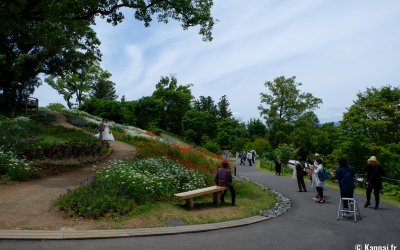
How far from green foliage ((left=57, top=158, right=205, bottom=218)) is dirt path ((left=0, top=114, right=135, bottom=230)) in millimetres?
447

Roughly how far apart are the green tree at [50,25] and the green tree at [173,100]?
A: 1077 inches

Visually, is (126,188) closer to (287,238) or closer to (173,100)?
(287,238)

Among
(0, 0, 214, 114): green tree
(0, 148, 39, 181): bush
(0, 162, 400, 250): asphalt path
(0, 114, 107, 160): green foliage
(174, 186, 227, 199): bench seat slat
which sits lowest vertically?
(0, 162, 400, 250): asphalt path

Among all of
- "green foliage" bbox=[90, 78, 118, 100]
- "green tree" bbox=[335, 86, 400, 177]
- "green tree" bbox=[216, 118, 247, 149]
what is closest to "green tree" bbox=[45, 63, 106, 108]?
"green foliage" bbox=[90, 78, 118, 100]

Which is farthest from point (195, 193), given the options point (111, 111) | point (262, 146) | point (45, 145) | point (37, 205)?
point (262, 146)

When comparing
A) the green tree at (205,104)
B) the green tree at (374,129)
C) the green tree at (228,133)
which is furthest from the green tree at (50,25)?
the green tree at (205,104)

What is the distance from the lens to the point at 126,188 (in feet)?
34.7

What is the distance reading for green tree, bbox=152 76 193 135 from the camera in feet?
193

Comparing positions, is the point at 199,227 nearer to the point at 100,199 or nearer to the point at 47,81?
the point at 100,199

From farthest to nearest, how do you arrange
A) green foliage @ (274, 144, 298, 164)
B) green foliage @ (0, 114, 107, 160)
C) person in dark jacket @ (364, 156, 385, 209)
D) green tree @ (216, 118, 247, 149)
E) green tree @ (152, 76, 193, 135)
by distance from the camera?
green tree @ (216, 118, 247, 149) → green tree @ (152, 76, 193, 135) → green foliage @ (274, 144, 298, 164) → green foliage @ (0, 114, 107, 160) → person in dark jacket @ (364, 156, 385, 209)

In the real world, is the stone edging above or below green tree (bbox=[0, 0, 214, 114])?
below

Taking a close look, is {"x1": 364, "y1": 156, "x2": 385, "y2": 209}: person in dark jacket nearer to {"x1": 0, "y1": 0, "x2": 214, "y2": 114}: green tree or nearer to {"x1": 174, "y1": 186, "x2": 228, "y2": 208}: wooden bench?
{"x1": 174, "y1": 186, "x2": 228, "y2": 208}: wooden bench

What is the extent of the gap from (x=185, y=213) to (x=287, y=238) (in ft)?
10.8

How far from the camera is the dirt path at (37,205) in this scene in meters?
8.17
